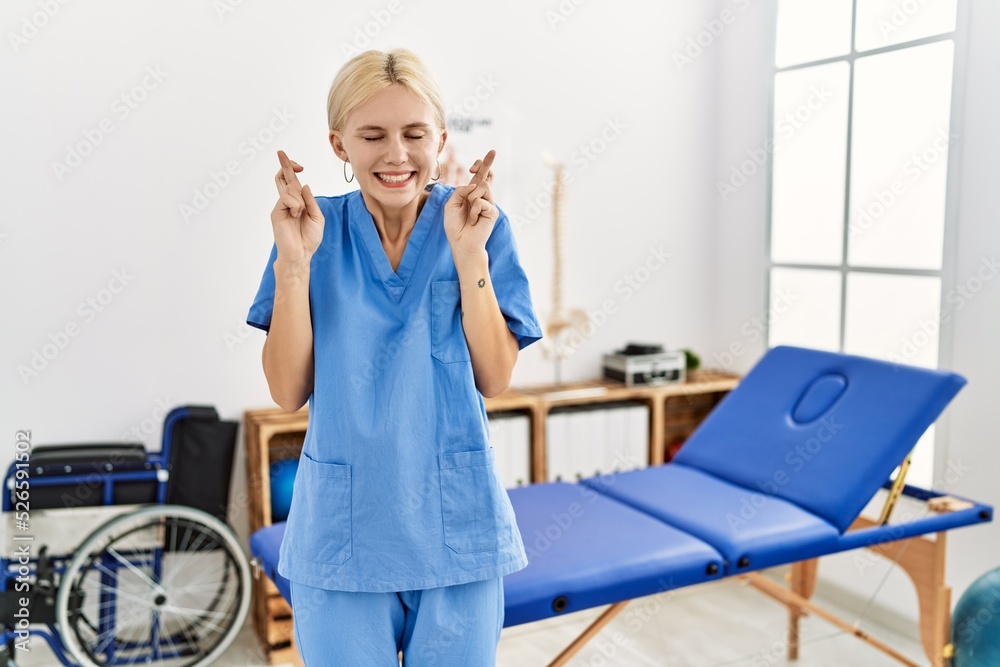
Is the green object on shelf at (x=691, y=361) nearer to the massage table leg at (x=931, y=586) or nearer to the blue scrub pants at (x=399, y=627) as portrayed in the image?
the massage table leg at (x=931, y=586)

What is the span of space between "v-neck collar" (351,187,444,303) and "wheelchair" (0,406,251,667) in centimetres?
159

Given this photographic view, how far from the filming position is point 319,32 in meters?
3.21

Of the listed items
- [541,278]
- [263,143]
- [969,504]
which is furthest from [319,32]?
[969,504]

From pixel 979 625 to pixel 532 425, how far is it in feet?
5.35

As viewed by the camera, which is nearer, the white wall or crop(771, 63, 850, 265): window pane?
the white wall

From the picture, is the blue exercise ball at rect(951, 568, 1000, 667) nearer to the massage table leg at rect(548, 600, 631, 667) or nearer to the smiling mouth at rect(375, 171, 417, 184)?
the massage table leg at rect(548, 600, 631, 667)

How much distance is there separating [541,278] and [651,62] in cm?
99

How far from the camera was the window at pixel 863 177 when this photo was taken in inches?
119

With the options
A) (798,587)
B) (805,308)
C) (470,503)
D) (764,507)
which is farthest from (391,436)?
(805,308)

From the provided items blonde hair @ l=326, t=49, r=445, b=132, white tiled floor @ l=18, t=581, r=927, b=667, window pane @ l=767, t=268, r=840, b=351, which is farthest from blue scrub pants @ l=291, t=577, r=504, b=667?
window pane @ l=767, t=268, r=840, b=351

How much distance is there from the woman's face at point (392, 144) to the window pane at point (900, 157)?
2184 mm

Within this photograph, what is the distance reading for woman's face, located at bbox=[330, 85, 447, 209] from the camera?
53.3 inches

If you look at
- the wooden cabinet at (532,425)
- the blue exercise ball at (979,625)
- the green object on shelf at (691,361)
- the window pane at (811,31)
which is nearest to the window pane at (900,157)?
the window pane at (811,31)

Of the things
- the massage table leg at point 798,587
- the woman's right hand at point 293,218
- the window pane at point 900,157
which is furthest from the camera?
the window pane at point 900,157
